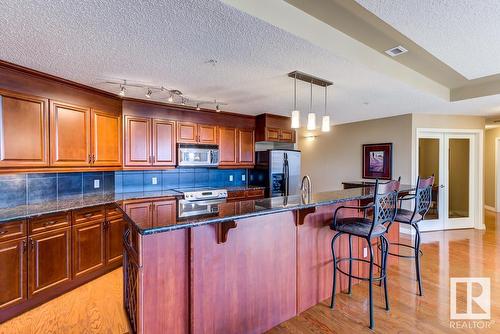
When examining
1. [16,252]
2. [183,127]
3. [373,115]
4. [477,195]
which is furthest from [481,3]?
[477,195]

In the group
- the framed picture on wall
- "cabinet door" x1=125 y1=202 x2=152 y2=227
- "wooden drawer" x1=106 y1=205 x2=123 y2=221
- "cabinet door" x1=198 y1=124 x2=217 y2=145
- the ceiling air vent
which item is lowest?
"wooden drawer" x1=106 y1=205 x2=123 y2=221

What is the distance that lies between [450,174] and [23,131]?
6878mm

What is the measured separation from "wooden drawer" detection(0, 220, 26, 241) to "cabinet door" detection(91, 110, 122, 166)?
1104 mm

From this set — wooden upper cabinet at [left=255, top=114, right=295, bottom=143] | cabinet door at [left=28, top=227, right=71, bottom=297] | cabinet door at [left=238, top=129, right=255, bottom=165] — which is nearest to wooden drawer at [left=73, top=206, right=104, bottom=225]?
cabinet door at [left=28, top=227, right=71, bottom=297]

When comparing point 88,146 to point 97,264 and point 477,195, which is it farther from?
point 477,195

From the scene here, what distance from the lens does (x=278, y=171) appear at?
4828 millimetres

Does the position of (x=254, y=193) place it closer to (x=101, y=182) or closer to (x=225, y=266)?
(x=101, y=182)

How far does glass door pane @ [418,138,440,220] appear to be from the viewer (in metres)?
4.93

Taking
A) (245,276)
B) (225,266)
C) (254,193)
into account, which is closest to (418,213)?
(245,276)

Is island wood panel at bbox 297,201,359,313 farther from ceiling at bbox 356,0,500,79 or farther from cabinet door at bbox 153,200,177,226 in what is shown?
ceiling at bbox 356,0,500,79

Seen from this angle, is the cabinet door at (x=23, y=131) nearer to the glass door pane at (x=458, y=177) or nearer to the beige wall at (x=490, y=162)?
the glass door pane at (x=458, y=177)

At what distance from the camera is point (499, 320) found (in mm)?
2191

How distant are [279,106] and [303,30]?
228 centimetres

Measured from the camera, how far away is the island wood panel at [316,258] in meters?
2.32
